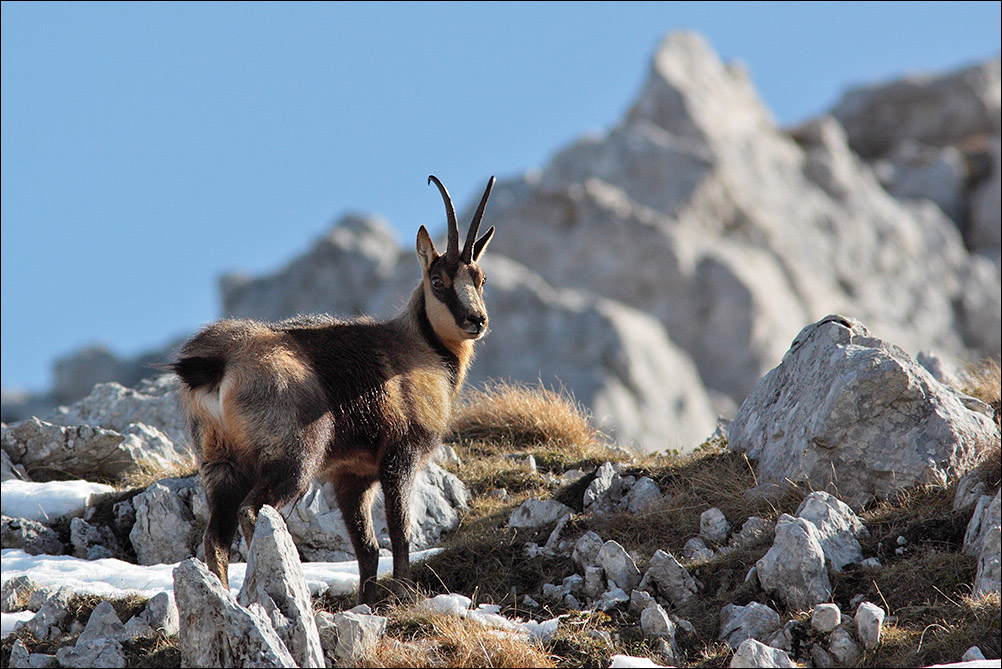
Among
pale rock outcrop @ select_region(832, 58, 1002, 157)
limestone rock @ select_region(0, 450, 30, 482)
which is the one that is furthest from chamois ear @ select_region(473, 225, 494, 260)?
pale rock outcrop @ select_region(832, 58, 1002, 157)

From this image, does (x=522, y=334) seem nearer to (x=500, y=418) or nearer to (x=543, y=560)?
(x=500, y=418)

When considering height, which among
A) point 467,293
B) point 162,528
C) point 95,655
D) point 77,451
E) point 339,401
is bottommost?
point 162,528

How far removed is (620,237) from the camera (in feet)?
144

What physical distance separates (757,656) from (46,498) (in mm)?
6601

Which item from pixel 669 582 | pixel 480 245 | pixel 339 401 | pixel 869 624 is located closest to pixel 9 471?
pixel 339 401

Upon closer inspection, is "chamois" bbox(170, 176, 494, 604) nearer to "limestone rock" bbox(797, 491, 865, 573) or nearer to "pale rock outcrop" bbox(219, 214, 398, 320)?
"limestone rock" bbox(797, 491, 865, 573)

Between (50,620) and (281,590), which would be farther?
(50,620)

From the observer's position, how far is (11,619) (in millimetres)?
6805

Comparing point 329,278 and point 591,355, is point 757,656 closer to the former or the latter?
point 591,355

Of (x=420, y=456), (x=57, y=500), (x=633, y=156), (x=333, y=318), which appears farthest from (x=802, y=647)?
(x=633, y=156)

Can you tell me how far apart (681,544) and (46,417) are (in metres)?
8.54

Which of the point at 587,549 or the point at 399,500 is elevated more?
the point at 399,500

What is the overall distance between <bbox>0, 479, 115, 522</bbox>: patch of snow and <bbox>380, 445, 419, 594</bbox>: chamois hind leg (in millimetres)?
3171

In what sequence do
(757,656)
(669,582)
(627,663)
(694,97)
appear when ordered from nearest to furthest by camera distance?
(757,656)
(627,663)
(669,582)
(694,97)
